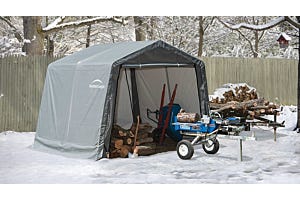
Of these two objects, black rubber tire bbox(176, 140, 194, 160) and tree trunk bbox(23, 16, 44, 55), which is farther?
tree trunk bbox(23, 16, 44, 55)

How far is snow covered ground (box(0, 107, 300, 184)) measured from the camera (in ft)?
16.8

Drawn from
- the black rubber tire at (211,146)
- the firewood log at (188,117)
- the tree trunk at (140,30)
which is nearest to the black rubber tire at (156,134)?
the firewood log at (188,117)

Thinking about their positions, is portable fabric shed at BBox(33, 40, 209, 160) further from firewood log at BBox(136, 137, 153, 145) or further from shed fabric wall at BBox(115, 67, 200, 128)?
firewood log at BBox(136, 137, 153, 145)

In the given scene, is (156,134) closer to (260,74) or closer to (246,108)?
(246,108)

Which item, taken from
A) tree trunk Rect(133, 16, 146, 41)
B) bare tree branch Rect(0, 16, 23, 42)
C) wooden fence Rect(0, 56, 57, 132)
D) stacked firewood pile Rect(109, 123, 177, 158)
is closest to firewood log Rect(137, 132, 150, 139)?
stacked firewood pile Rect(109, 123, 177, 158)

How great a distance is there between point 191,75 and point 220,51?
328 inches

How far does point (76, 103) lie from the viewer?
6.27 metres

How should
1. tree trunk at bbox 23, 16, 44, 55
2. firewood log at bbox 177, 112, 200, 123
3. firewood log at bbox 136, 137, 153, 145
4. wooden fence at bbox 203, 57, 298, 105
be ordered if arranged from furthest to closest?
tree trunk at bbox 23, 16, 44, 55 < wooden fence at bbox 203, 57, 298, 105 < firewood log at bbox 136, 137, 153, 145 < firewood log at bbox 177, 112, 200, 123

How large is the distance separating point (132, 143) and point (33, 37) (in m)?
4.81

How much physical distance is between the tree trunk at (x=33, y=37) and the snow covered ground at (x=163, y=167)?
11.8 ft

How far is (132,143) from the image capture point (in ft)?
21.1

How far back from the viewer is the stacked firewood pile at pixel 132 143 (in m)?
6.21

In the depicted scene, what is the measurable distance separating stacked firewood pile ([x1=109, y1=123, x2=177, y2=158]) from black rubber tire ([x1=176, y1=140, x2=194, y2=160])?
1.82 feet
